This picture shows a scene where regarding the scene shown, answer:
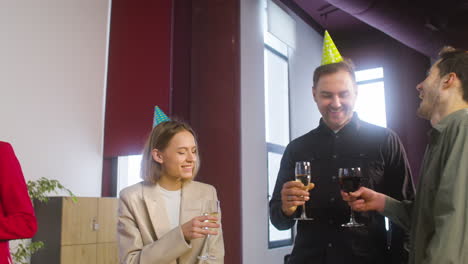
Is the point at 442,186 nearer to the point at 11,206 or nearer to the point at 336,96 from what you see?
the point at 336,96

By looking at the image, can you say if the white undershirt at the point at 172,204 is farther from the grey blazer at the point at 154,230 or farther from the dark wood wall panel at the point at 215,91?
the dark wood wall panel at the point at 215,91

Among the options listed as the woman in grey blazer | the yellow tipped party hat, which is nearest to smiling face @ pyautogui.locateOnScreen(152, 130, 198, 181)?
the woman in grey blazer

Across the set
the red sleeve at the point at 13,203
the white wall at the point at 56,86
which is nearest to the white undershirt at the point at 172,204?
the red sleeve at the point at 13,203

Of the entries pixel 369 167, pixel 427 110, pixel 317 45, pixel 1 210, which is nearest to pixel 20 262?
pixel 1 210

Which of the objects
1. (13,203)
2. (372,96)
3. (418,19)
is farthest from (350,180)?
(372,96)

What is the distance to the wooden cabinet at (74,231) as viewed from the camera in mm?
3824

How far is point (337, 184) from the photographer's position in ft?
5.86

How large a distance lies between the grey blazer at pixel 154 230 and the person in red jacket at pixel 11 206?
1.57 ft

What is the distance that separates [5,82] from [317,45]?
4634 millimetres

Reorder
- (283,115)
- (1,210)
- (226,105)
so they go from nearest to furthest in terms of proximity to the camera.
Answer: (1,210), (226,105), (283,115)

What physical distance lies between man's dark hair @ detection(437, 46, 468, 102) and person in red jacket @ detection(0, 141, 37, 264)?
1782mm

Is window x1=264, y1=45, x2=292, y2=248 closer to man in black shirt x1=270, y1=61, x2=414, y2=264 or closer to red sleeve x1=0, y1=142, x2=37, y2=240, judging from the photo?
man in black shirt x1=270, y1=61, x2=414, y2=264

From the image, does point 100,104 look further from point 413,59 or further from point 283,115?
point 413,59

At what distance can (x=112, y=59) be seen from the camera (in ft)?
16.8
